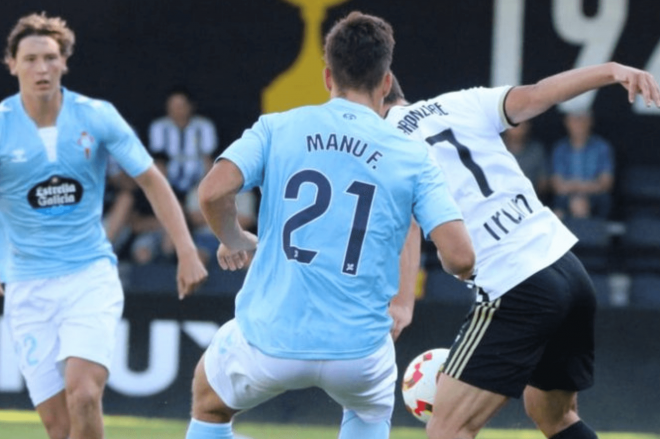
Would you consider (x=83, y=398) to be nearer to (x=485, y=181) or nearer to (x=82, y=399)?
(x=82, y=399)

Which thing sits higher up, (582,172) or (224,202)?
(224,202)

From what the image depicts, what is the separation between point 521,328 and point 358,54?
1476 mm

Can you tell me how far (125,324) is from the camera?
10.4m

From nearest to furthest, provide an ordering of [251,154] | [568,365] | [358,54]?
1. [251,154]
2. [358,54]
3. [568,365]

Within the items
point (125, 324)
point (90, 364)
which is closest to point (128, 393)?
point (125, 324)

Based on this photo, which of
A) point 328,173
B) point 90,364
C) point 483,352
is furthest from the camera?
point 90,364

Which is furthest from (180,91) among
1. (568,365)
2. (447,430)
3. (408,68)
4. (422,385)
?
(447,430)

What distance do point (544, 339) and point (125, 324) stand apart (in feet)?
14.4

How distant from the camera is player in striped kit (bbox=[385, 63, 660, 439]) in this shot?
6496mm

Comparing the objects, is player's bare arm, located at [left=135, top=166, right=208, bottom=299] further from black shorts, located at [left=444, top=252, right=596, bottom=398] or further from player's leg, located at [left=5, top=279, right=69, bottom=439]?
black shorts, located at [left=444, top=252, right=596, bottom=398]

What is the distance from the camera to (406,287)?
251 inches

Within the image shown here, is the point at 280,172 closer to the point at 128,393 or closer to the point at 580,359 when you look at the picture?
the point at 580,359

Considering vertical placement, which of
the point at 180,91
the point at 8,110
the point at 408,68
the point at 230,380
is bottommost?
the point at 230,380

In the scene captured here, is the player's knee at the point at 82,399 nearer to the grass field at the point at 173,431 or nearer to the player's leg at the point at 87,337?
the player's leg at the point at 87,337
